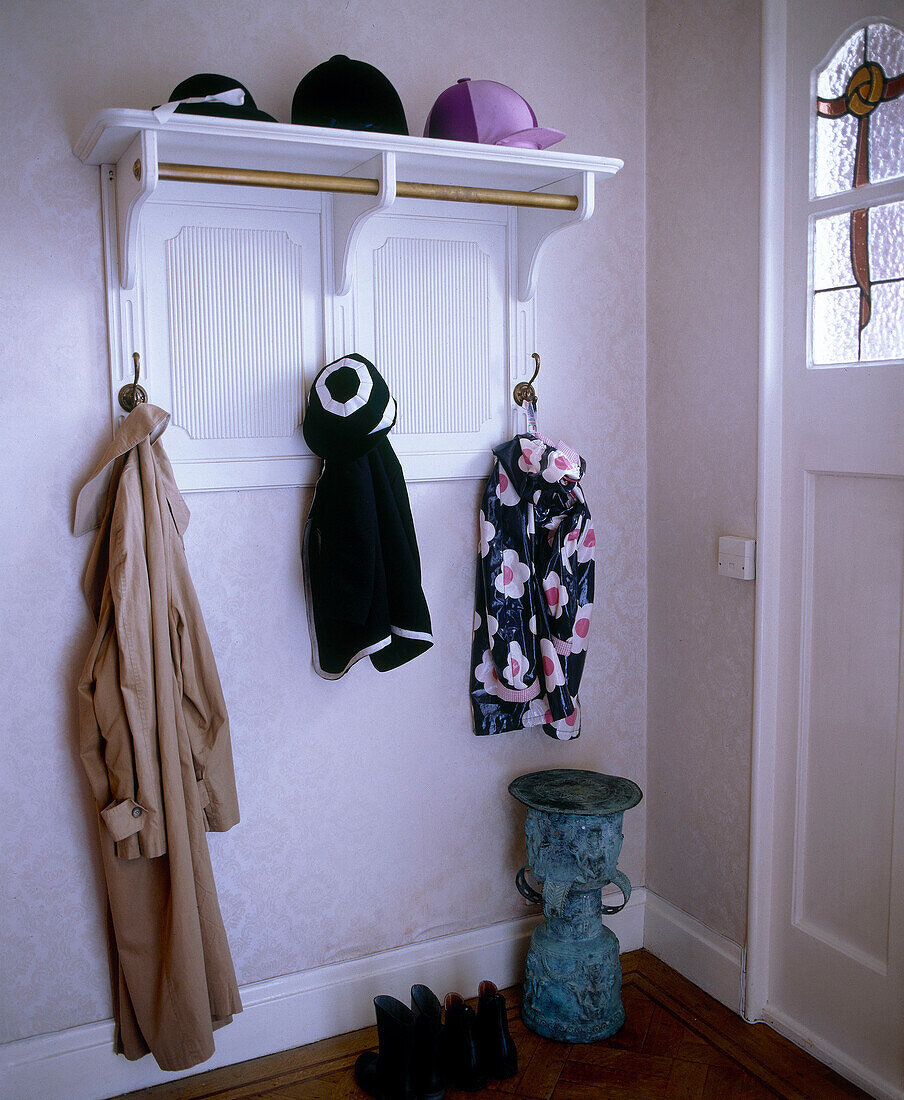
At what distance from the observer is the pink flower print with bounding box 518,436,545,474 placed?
7.36ft

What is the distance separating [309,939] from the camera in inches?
90.0

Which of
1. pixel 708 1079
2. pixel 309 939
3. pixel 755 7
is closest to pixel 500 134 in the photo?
pixel 755 7

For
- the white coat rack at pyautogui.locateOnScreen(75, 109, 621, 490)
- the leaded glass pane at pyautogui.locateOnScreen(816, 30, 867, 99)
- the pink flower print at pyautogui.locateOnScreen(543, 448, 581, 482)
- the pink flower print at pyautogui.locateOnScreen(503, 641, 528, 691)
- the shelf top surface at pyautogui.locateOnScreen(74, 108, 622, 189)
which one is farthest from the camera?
the pink flower print at pyautogui.locateOnScreen(503, 641, 528, 691)

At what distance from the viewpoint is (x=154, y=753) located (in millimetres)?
1905

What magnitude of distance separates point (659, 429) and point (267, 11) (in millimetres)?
1316

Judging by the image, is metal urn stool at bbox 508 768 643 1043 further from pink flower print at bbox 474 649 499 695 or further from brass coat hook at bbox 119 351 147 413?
brass coat hook at bbox 119 351 147 413

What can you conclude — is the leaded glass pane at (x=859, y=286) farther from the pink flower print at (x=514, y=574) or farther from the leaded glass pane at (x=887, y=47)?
the pink flower print at (x=514, y=574)

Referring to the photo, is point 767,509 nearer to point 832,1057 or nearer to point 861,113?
point 861,113

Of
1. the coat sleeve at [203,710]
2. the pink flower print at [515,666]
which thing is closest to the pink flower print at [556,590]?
the pink flower print at [515,666]

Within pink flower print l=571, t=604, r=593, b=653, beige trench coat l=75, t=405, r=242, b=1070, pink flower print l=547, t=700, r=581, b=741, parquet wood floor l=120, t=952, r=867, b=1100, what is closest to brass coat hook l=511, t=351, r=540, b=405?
pink flower print l=571, t=604, r=593, b=653

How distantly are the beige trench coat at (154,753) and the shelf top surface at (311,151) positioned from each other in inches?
19.1

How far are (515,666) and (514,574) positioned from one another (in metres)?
0.21

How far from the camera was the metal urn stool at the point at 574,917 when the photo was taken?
89.0 inches

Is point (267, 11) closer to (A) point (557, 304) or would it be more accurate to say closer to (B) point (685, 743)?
(A) point (557, 304)
